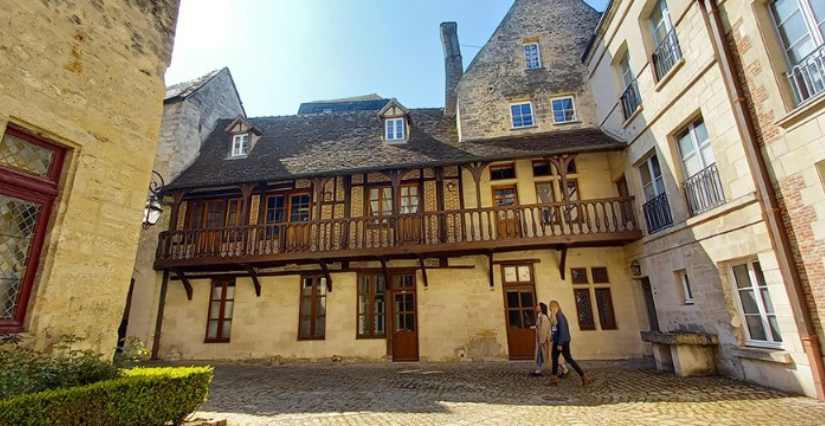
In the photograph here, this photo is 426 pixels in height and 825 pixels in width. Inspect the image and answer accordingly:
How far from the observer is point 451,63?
13.6m

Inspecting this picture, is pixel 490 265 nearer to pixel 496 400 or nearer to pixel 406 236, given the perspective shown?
pixel 406 236

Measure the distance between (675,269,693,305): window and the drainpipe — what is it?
2219mm

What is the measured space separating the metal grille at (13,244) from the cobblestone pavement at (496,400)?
272 cm

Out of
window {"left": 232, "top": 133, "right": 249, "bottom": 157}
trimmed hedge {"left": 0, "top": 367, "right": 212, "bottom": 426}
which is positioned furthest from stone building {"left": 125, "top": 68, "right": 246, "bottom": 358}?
trimmed hedge {"left": 0, "top": 367, "right": 212, "bottom": 426}

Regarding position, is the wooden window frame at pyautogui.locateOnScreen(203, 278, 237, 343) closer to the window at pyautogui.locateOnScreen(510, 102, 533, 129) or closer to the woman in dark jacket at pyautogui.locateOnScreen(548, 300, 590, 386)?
the woman in dark jacket at pyautogui.locateOnScreen(548, 300, 590, 386)

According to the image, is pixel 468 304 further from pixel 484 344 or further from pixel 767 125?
pixel 767 125

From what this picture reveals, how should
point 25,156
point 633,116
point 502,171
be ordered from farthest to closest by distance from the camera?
point 502,171
point 633,116
point 25,156

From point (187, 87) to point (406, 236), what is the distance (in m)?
10.8

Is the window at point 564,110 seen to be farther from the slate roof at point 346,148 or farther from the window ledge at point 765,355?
→ the window ledge at point 765,355

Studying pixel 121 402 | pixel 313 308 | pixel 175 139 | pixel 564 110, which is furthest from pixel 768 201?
pixel 175 139

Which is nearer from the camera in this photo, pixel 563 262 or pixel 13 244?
pixel 13 244

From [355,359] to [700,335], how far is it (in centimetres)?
760

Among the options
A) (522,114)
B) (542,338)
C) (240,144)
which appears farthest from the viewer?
(240,144)

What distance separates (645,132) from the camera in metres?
8.20
